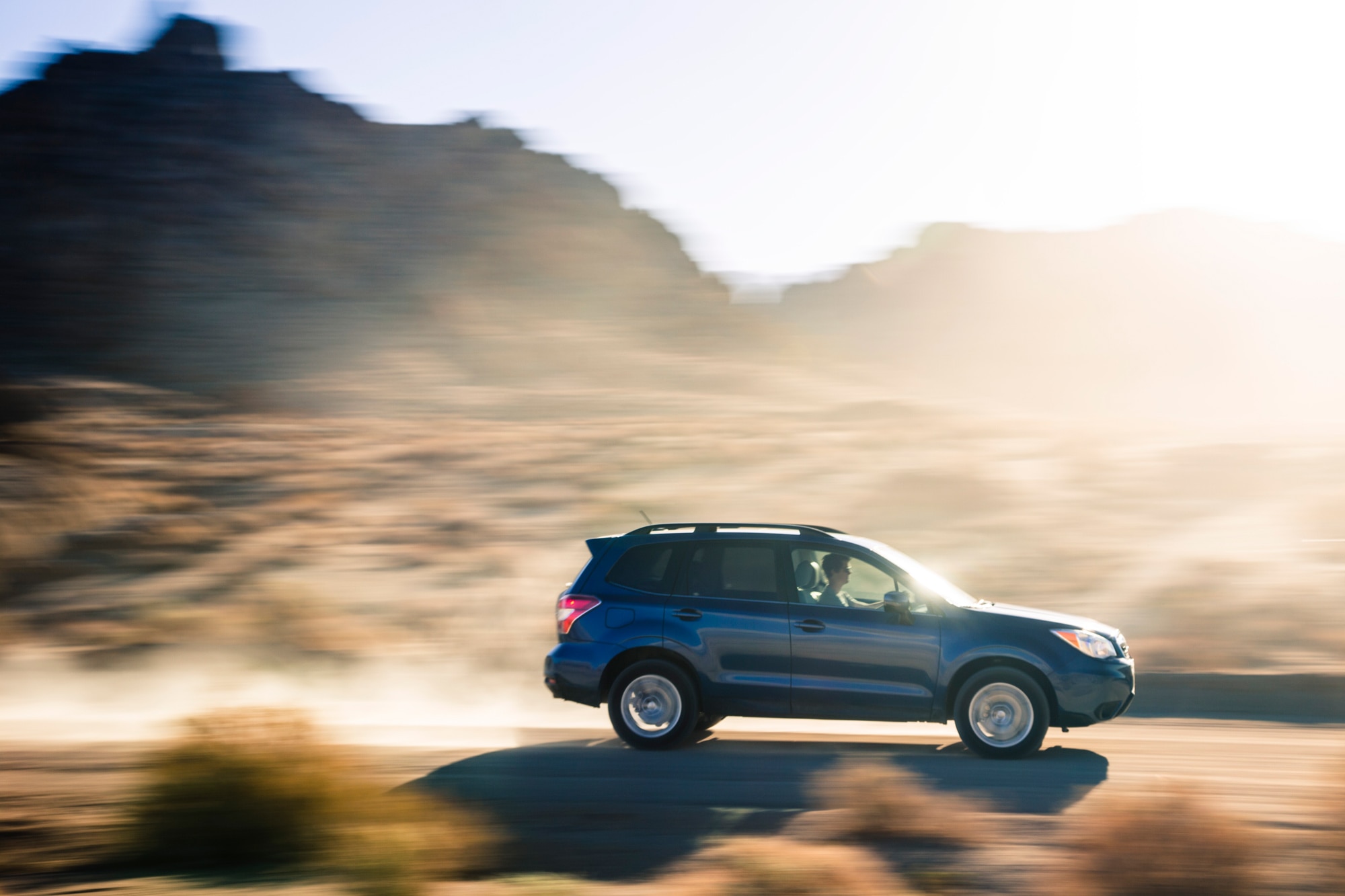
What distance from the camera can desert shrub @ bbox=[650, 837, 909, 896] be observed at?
4984mm

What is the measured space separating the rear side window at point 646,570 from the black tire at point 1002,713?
7.39 ft

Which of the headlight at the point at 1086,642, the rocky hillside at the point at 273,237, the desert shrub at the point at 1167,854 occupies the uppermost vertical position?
the rocky hillside at the point at 273,237

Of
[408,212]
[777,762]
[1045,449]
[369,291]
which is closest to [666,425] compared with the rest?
[1045,449]

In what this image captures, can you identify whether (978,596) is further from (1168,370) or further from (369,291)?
(1168,370)

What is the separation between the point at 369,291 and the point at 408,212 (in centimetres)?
987

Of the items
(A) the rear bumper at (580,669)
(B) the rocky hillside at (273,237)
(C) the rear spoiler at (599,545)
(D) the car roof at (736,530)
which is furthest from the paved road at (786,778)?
(B) the rocky hillside at (273,237)

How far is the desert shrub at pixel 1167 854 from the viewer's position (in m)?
4.92

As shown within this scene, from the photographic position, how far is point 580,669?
895 centimetres

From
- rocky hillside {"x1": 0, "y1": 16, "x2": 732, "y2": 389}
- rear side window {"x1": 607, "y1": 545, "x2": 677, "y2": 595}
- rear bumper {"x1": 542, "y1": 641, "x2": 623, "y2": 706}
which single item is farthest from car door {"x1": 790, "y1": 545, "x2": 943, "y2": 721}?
rocky hillside {"x1": 0, "y1": 16, "x2": 732, "y2": 389}

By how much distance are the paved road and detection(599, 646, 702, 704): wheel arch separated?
0.47 metres

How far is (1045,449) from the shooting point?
22.3m

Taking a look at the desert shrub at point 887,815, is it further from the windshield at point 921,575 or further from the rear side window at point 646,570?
the rear side window at point 646,570

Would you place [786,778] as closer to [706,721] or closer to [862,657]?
[862,657]

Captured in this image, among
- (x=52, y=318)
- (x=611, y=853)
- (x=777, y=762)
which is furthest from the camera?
(x=52, y=318)
